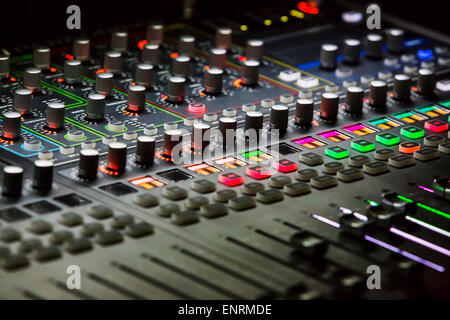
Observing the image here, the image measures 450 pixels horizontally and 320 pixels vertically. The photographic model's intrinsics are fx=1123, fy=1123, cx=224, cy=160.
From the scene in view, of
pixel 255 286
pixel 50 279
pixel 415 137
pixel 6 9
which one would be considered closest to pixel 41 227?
pixel 50 279

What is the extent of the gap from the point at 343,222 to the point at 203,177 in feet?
2.25

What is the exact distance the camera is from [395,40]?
6.78m

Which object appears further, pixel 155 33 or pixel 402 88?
pixel 155 33

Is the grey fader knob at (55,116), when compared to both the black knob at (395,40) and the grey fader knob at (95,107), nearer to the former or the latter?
the grey fader knob at (95,107)

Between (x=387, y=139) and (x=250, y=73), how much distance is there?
104cm

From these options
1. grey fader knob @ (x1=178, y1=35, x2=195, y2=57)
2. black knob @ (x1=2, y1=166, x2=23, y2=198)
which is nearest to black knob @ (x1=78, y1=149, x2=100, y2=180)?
black knob @ (x1=2, y1=166, x2=23, y2=198)

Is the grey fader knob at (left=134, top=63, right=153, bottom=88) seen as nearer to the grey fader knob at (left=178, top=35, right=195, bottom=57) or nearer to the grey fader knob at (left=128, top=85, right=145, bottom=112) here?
the grey fader knob at (left=128, top=85, right=145, bottom=112)

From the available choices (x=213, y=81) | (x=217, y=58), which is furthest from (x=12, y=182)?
(x=217, y=58)

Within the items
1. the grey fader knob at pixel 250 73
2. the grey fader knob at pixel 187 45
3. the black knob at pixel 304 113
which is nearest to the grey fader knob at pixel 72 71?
the grey fader knob at pixel 187 45

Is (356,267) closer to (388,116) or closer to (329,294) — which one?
(329,294)

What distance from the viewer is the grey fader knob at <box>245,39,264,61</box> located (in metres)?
6.46

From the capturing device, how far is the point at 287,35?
23.0 ft

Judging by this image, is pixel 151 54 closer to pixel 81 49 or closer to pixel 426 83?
pixel 81 49

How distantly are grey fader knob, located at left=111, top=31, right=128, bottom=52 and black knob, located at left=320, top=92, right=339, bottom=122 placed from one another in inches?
53.4
